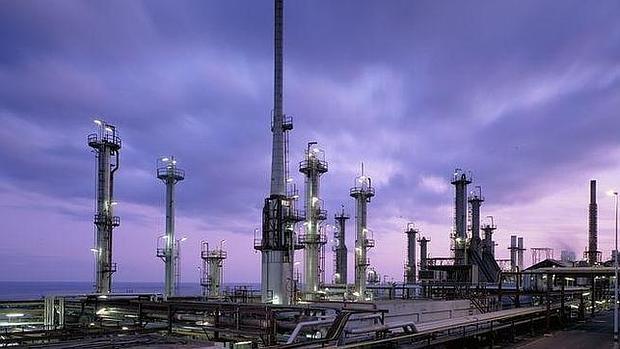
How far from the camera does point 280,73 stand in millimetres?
39188

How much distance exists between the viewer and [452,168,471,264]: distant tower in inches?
2965

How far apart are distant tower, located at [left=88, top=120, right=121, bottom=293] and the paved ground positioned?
102 ft

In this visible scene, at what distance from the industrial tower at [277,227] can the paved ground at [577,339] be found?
1601 centimetres

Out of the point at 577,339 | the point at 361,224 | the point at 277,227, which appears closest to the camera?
the point at 577,339

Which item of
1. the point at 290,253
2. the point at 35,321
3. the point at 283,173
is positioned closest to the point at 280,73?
the point at 283,173

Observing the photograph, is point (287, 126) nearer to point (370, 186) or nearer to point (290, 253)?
point (290, 253)

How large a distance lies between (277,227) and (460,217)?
43.9m

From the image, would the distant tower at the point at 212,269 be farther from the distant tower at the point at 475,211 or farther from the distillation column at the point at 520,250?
the distillation column at the point at 520,250

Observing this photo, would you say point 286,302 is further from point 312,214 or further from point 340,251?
point 340,251

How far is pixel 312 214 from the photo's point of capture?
5841 cm

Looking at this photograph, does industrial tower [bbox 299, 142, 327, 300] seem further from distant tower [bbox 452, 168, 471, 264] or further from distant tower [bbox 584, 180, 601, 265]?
distant tower [bbox 584, 180, 601, 265]

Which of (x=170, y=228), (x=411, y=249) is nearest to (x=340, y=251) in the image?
(x=411, y=249)

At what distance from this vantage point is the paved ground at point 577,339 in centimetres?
2658

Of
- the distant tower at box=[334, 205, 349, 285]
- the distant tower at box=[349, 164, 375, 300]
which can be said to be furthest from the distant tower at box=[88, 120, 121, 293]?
the distant tower at box=[334, 205, 349, 285]
